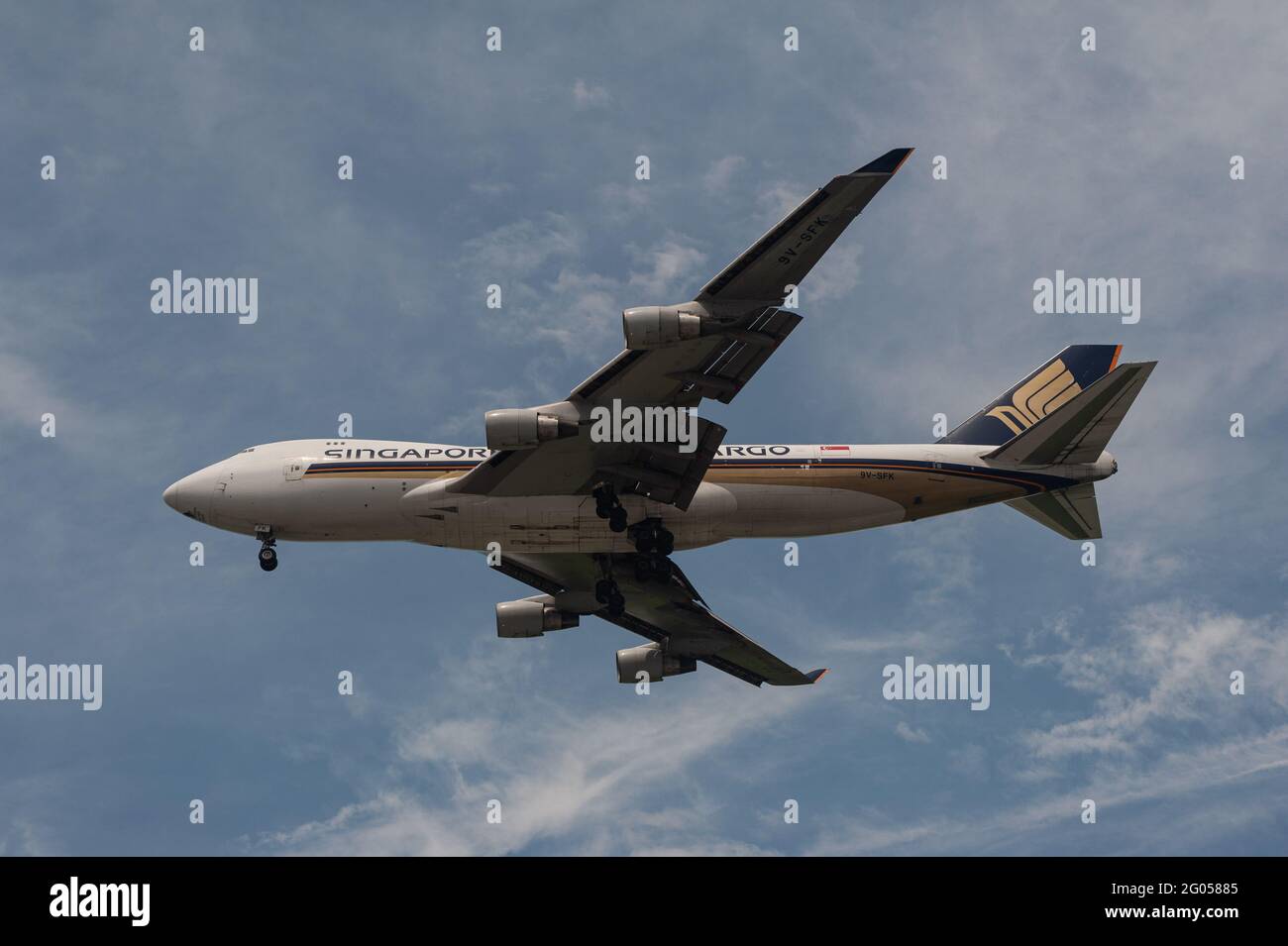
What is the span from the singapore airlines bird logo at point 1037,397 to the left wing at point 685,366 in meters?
13.9

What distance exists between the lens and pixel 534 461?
47.0 m

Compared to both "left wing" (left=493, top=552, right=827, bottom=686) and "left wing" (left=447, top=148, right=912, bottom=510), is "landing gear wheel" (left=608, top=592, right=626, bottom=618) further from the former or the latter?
"left wing" (left=447, top=148, right=912, bottom=510)

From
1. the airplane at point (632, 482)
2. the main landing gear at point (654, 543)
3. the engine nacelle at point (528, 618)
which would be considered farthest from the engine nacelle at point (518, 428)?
the engine nacelle at point (528, 618)

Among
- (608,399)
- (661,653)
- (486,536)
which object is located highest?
(608,399)

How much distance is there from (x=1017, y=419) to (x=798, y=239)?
→ 18669 mm

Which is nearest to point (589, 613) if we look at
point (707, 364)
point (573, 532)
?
point (573, 532)

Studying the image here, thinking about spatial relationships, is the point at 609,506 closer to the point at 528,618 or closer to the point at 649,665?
the point at 528,618

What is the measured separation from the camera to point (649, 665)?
5838cm

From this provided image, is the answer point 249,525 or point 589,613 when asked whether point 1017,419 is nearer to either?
point 589,613

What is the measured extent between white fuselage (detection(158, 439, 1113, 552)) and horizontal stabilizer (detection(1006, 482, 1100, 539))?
0.67 meters

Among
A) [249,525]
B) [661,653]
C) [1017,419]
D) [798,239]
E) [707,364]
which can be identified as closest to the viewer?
[798,239]

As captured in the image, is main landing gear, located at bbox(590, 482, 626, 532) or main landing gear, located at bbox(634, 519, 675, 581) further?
main landing gear, located at bbox(634, 519, 675, 581)

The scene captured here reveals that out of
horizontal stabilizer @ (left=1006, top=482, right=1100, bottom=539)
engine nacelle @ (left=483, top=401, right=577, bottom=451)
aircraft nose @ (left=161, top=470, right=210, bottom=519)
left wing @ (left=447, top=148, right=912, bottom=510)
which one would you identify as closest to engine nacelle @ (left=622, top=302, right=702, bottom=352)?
left wing @ (left=447, top=148, right=912, bottom=510)

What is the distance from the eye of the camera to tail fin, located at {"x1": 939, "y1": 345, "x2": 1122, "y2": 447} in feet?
176
